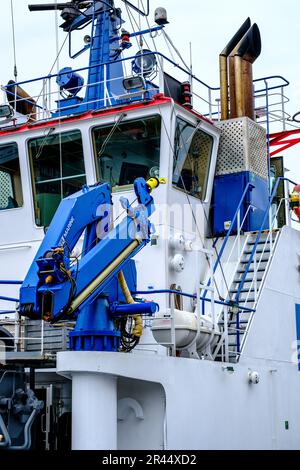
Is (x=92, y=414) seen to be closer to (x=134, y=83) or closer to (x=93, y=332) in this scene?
(x=93, y=332)

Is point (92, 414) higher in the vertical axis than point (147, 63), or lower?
lower

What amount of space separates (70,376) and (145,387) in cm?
96

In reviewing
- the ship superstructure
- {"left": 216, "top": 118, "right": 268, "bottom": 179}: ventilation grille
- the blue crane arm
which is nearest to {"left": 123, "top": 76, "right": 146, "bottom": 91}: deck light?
the ship superstructure

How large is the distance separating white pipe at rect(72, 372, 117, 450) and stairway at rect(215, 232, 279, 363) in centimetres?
218

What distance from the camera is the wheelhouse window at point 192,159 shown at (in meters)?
12.0

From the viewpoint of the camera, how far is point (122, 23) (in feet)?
46.0

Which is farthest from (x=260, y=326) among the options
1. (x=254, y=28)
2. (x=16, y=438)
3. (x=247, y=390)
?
(x=254, y=28)

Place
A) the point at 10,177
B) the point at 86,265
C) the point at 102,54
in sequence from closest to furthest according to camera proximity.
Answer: the point at 86,265
the point at 10,177
the point at 102,54

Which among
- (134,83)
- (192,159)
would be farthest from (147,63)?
(192,159)

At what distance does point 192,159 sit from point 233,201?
103 cm

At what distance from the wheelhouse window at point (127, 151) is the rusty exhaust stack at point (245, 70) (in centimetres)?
277

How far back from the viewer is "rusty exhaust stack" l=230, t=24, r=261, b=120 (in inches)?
555

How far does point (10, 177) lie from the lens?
12.8 metres
